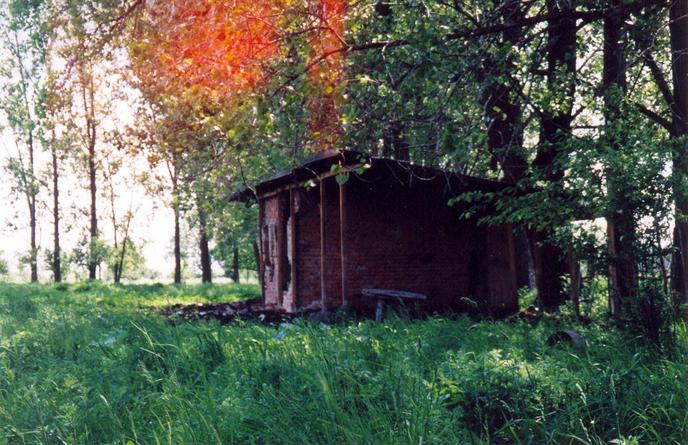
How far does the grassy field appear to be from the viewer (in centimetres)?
437

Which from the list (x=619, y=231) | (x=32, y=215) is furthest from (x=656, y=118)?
(x=32, y=215)

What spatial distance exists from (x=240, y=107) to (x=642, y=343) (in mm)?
4700

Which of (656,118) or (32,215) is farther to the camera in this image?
(32,215)

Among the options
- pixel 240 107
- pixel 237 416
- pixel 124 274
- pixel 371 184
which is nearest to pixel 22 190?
pixel 124 274

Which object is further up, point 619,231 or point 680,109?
point 680,109

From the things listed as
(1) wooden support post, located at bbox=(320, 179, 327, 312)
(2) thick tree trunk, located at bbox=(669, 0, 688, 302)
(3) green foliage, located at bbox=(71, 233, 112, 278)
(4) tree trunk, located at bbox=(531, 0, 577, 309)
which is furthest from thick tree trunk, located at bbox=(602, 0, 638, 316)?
(3) green foliage, located at bbox=(71, 233, 112, 278)

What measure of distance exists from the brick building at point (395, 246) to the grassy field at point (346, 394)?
26.9 ft

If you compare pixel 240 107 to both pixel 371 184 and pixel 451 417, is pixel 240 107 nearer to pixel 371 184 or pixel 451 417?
pixel 451 417

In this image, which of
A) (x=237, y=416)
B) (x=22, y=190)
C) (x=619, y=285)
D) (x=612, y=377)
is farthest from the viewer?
(x=22, y=190)

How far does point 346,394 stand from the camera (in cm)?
465

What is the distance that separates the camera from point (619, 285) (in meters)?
8.78

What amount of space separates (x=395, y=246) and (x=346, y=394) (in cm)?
1183

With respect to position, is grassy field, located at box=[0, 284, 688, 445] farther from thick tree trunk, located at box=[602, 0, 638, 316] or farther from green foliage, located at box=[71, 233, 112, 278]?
green foliage, located at box=[71, 233, 112, 278]

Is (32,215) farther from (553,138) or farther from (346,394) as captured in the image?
(346,394)
